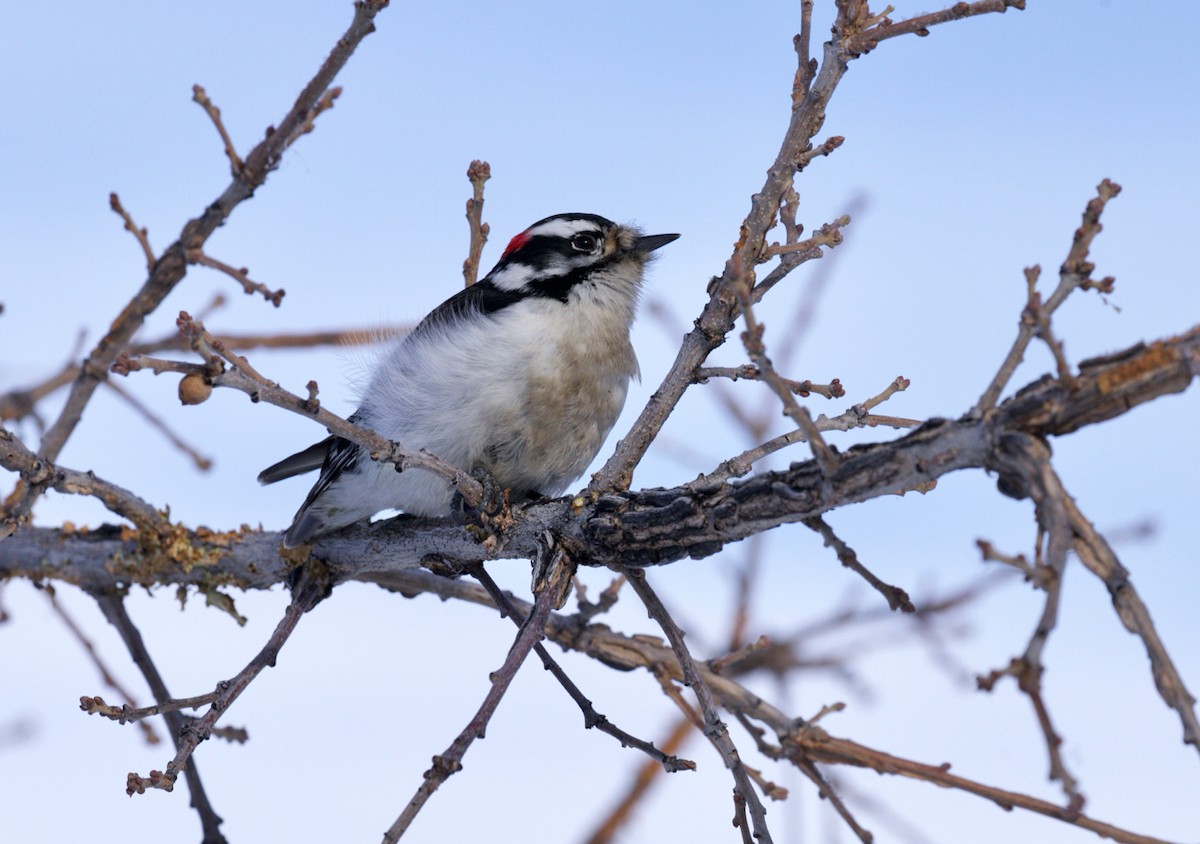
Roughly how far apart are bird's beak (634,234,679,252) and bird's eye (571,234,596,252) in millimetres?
192

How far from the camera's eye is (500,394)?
168 inches

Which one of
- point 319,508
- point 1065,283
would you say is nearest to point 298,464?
point 319,508

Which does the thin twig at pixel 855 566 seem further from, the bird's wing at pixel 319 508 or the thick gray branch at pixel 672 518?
the bird's wing at pixel 319 508

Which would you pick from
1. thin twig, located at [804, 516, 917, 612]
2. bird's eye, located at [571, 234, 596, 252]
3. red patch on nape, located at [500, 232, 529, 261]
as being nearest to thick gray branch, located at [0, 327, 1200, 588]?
thin twig, located at [804, 516, 917, 612]

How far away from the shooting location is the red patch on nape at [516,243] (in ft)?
17.8

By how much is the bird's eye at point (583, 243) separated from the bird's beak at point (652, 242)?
19 cm

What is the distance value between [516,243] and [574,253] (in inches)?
22.2

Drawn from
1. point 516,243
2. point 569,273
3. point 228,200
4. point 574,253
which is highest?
point 516,243

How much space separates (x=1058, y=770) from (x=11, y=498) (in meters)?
2.89

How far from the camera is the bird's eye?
5.09m

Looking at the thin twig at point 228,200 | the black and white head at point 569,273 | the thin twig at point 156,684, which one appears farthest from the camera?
the black and white head at point 569,273

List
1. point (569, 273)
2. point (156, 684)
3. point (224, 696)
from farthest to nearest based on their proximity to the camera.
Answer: point (569, 273), point (156, 684), point (224, 696)

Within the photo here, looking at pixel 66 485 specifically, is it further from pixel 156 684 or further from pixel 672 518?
pixel 672 518

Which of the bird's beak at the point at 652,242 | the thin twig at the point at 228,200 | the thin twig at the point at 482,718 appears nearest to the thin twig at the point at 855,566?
the thin twig at the point at 482,718
